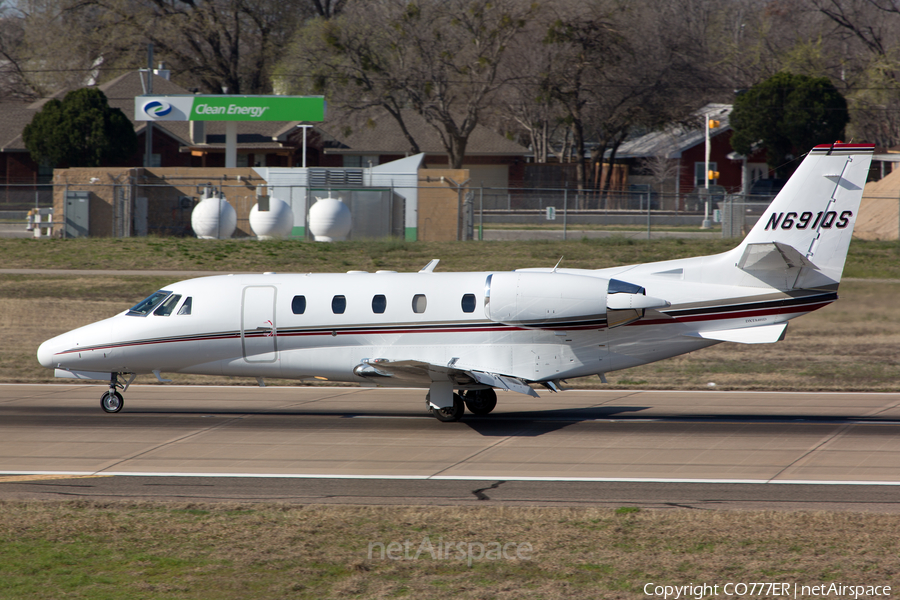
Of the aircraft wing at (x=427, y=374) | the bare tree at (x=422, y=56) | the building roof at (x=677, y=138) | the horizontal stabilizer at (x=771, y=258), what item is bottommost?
the aircraft wing at (x=427, y=374)

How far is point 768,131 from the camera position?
68.5 m

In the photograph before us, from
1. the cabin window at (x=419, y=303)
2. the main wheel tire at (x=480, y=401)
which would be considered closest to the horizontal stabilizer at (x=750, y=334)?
the main wheel tire at (x=480, y=401)

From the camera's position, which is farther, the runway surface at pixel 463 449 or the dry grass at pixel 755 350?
the dry grass at pixel 755 350

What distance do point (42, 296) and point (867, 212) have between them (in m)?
37.0

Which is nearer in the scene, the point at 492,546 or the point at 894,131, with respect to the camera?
the point at 492,546

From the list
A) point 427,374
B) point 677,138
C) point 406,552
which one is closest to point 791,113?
point 677,138

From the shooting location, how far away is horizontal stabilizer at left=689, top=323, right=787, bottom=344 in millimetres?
16688

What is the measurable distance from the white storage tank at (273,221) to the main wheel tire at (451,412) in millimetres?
27940

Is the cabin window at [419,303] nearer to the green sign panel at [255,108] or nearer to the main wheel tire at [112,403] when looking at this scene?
the main wheel tire at [112,403]

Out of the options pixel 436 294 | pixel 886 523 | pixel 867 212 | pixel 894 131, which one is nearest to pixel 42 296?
pixel 436 294

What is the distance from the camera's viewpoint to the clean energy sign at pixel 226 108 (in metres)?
52.2

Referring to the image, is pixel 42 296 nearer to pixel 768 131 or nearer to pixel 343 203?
pixel 343 203

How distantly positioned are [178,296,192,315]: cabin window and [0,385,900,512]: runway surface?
2.09 meters

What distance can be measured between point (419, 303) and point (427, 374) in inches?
53.9
